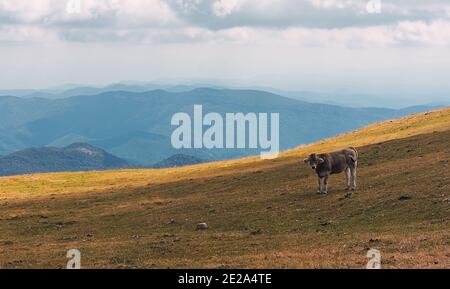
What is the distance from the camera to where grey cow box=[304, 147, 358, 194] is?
4206 cm

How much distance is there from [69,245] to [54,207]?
66.2 ft

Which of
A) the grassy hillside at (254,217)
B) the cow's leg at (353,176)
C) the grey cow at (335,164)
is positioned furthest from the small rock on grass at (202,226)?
the cow's leg at (353,176)

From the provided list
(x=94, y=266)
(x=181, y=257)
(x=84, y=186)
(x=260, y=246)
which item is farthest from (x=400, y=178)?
(x=84, y=186)

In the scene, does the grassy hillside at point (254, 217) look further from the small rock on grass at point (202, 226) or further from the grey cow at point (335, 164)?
the grey cow at point (335, 164)

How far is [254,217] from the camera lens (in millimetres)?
38594

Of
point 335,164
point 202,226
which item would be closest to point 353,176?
point 335,164

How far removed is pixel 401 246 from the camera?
25875mm

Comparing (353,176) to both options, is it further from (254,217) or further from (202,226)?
(202,226)

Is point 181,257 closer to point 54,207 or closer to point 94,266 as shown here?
point 94,266

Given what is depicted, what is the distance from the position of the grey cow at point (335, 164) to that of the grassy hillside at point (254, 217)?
37.9 inches

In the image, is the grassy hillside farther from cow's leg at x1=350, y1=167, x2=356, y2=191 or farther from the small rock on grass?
cow's leg at x1=350, y1=167, x2=356, y2=191

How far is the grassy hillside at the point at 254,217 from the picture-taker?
2672 cm

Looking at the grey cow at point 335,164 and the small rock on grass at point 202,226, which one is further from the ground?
the grey cow at point 335,164
